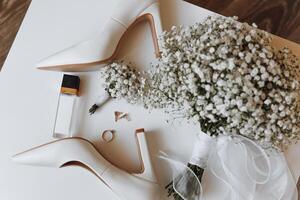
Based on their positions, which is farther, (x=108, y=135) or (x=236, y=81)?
(x=108, y=135)

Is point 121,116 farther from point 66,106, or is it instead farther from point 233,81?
point 233,81

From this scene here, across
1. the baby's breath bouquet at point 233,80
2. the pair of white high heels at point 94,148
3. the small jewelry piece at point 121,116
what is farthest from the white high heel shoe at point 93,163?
the baby's breath bouquet at point 233,80

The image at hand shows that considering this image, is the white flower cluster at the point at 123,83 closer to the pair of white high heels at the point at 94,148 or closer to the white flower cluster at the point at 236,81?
the pair of white high heels at the point at 94,148

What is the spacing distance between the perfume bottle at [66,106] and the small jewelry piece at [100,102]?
0.05 meters

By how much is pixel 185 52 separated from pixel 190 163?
271 millimetres

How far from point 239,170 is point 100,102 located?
0.37 meters

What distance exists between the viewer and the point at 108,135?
0.92m

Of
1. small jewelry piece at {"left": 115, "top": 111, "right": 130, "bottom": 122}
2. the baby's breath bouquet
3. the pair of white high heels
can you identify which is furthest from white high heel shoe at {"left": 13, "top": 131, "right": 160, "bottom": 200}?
the baby's breath bouquet

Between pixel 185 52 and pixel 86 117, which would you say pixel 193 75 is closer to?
pixel 185 52

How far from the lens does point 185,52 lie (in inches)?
29.7

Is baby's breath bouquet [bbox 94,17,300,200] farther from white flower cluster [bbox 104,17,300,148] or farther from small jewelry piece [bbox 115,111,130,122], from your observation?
small jewelry piece [bbox 115,111,130,122]

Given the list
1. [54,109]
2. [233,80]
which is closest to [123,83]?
[54,109]

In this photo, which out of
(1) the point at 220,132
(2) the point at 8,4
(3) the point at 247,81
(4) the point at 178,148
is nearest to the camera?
(3) the point at 247,81

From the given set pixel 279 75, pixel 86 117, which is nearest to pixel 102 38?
pixel 86 117
